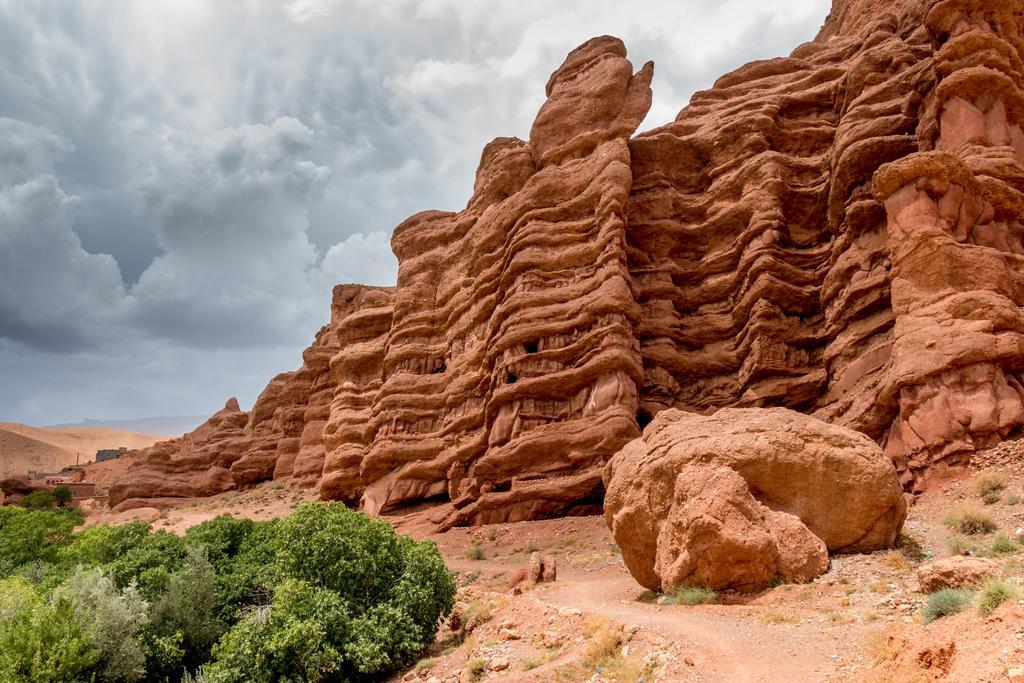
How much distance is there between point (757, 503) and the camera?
12625 millimetres

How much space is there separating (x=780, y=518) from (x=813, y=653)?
164 inches

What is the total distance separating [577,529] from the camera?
27.2m

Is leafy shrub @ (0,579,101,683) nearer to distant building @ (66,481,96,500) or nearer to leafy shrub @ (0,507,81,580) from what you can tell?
leafy shrub @ (0,507,81,580)

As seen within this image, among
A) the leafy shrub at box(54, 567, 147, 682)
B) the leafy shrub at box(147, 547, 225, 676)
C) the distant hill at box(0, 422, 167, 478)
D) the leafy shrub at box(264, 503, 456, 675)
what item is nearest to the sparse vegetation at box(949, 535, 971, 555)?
the leafy shrub at box(264, 503, 456, 675)

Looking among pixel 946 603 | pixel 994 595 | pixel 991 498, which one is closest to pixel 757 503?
pixel 946 603

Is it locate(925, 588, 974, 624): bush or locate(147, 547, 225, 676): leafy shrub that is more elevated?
locate(925, 588, 974, 624): bush

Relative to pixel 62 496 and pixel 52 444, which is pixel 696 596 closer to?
pixel 62 496

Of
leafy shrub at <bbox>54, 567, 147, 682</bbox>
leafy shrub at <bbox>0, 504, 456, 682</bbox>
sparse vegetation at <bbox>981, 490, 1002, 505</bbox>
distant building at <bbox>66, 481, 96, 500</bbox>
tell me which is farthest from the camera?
distant building at <bbox>66, 481, 96, 500</bbox>

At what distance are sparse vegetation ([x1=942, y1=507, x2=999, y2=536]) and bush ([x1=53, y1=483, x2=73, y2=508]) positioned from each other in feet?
228

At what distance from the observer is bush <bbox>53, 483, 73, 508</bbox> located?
5912cm

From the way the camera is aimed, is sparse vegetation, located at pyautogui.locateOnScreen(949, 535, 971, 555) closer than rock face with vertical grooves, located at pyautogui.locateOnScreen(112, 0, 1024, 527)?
Yes

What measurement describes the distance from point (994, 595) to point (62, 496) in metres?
72.6

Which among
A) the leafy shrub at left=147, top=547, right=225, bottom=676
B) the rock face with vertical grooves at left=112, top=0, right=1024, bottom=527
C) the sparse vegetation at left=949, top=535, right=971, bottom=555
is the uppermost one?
the rock face with vertical grooves at left=112, top=0, right=1024, bottom=527

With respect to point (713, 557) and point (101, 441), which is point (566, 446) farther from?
point (101, 441)
